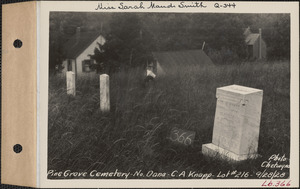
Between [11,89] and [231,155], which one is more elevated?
[11,89]

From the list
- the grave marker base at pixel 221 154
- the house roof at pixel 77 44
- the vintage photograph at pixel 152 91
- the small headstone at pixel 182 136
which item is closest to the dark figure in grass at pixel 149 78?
the vintage photograph at pixel 152 91

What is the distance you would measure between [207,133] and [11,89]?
8.73 feet

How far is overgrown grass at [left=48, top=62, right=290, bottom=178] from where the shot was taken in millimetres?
4410

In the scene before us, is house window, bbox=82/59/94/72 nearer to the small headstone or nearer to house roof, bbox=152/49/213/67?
house roof, bbox=152/49/213/67

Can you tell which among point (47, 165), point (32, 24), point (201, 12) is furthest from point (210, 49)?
point (47, 165)

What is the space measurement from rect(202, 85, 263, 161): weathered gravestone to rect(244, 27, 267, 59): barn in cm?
54

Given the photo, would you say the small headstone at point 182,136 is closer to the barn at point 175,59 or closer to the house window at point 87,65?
the barn at point 175,59

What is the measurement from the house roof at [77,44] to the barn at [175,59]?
Result: 0.83 meters

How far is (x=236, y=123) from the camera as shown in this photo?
4.09 m

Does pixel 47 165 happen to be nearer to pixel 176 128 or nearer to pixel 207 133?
pixel 176 128

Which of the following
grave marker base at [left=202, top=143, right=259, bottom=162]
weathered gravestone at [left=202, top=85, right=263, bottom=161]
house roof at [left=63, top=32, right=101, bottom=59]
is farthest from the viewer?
house roof at [left=63, top=32, right=101, bottom=59]

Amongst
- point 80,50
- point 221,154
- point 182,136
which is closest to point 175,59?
point 182,136

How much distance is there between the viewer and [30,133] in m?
4.41
